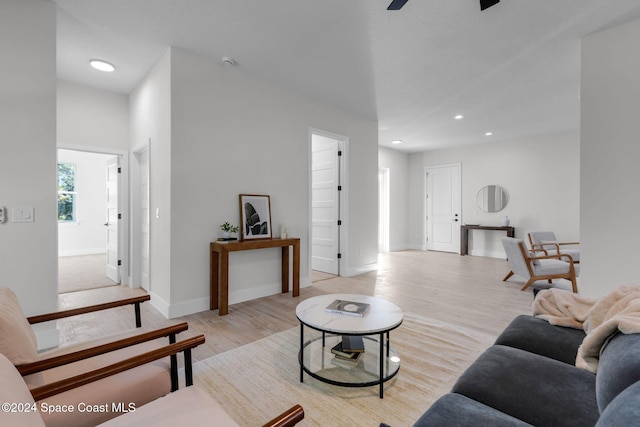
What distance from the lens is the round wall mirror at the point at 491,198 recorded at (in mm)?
6879

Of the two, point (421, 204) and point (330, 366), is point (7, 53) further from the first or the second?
point (421, 204)

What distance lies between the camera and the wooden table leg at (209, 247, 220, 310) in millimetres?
3270

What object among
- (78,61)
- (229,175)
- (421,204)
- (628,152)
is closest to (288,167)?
(229,175)

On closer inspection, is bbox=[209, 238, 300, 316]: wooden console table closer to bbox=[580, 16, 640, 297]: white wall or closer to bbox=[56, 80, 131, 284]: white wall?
bbox=[56, 80, 131, 284]: white wall

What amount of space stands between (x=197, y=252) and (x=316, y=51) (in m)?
2.54

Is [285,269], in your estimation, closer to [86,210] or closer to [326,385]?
[326,385]

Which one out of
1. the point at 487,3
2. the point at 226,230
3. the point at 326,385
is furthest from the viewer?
the point at 226,230

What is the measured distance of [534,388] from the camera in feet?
3.70

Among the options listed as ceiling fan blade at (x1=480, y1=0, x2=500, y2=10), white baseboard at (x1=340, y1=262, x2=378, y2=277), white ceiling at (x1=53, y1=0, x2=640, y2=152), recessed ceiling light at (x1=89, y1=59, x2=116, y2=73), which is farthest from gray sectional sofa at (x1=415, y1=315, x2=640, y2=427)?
recessed ceiling light at (x1=89, y1=59, x2=116, y2=73)

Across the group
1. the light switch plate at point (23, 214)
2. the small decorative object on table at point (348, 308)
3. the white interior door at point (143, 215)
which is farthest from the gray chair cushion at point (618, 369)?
the white interior door at point (143, 215)

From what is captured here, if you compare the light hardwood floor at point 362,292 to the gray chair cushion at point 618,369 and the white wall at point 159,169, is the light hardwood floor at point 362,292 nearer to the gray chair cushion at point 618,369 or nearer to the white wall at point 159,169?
the white wall at point 159,169

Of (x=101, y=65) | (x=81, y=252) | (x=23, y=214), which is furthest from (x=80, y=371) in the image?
(x=81, y=252)

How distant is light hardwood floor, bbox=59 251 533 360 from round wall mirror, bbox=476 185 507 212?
2.23 metres

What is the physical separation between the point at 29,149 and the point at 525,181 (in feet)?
27.1
